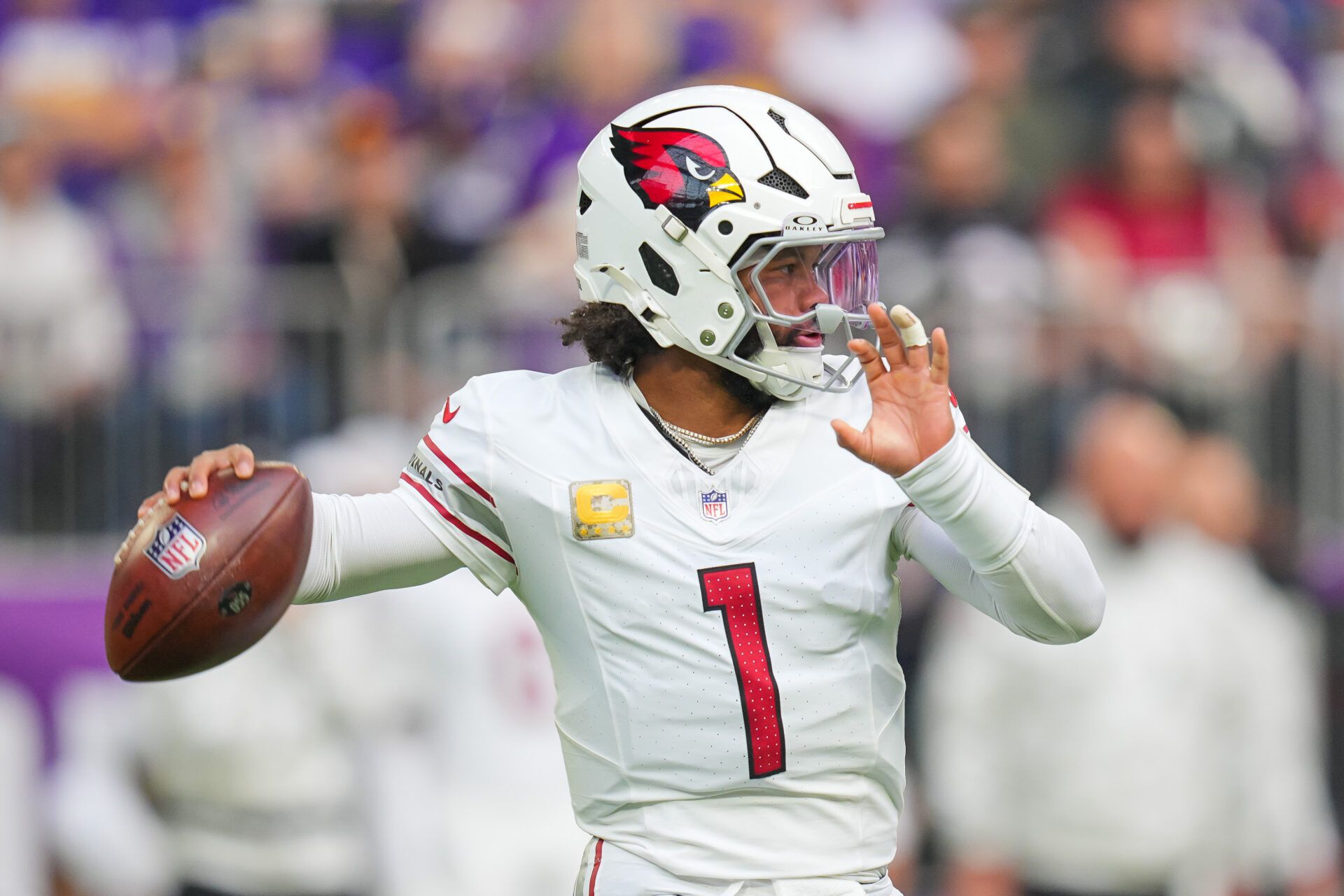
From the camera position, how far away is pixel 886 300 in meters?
6.90

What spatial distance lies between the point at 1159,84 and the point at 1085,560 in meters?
5.04

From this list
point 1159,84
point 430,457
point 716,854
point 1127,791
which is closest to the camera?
point 716,854

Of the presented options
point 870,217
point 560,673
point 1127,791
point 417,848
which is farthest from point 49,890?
point 870,217

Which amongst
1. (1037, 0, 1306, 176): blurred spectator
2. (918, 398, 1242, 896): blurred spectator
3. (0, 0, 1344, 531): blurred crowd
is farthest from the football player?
(1037, 0, 1306, 176): blurred spectator

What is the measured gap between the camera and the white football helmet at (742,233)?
336cm

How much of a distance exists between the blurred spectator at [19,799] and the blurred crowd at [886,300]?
14 millimetres

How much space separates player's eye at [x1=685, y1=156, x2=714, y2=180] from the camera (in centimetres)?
341

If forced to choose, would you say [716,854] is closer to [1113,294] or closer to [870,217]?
[870,217]

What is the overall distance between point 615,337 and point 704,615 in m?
0.59

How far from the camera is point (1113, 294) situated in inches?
283

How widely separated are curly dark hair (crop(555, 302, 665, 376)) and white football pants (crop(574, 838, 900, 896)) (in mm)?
878

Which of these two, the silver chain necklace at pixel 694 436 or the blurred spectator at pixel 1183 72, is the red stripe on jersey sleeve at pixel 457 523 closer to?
the silver chain necklace at pixel 694 436

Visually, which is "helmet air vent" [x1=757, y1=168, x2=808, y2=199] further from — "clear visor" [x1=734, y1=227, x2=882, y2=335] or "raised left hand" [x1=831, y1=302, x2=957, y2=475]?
"raised left hand" [x1=831, y1=302, x2=957, y2=475]

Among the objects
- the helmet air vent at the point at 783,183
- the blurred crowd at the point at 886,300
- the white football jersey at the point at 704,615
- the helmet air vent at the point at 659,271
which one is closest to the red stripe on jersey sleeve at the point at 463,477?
the white football jersey at the point at 704,615
